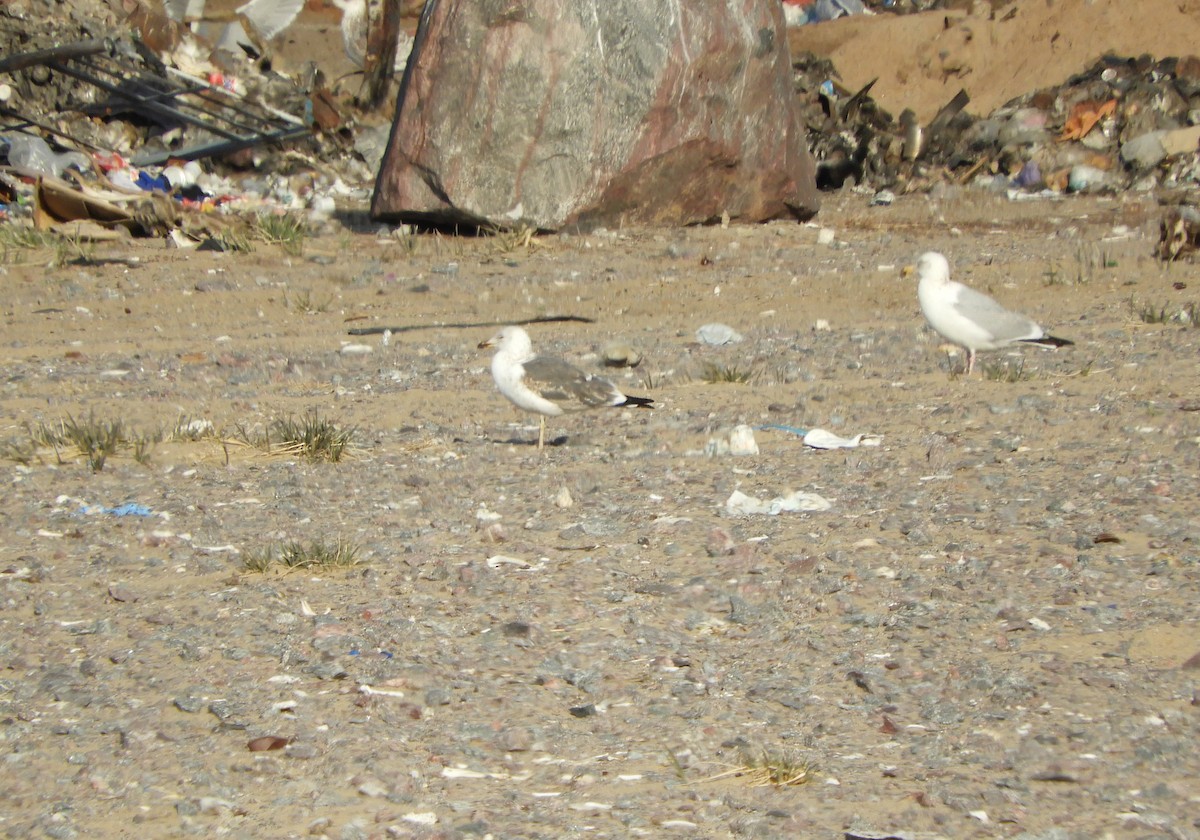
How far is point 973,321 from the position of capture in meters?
6.18

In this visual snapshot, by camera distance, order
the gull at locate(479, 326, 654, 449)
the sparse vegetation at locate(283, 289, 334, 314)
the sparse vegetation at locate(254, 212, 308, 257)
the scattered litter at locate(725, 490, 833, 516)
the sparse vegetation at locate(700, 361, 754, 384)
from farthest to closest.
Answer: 1. the sparse vegetation at locate(254, 212, 308, 257)
2. the sparse vegetation at locate(283, 289, 334, 314)
3. the sparse vegetation at locate(700, 361, 754, 384)
4. the gull at locate(479, 326, 654, 449)
5. the scattered litter at locate(725, 490, 833, 516)

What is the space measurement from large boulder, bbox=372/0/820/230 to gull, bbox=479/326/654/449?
4.32m

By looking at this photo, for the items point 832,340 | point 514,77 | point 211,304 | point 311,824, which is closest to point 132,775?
point 311,824

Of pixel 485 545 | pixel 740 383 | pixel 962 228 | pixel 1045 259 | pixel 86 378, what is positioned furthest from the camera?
pixel 962 228

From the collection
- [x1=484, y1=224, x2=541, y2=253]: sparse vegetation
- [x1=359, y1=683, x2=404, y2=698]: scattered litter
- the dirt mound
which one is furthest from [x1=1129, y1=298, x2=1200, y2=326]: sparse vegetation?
the dirt mound

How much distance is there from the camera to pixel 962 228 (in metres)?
10.5

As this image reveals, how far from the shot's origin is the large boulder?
951cm

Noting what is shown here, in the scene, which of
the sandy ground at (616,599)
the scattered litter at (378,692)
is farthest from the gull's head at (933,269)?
the scattered litter at (378,692)

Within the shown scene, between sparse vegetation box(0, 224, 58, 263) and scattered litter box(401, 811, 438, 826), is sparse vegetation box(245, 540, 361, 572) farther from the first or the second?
sparse vegetation box(0, 224, 58, 263)

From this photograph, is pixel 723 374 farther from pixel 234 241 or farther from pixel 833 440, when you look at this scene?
pixel 234 241

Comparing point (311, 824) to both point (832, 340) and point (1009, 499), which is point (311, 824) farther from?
point (832, 340)

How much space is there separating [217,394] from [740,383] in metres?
2.25

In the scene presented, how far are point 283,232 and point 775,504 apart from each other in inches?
236

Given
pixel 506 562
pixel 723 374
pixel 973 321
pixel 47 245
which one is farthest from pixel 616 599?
pixel 47 245
